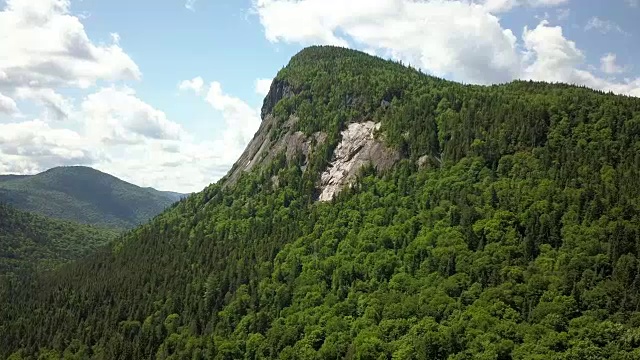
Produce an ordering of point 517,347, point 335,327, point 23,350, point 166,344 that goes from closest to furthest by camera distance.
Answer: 1. point 517,347
2. point 335,327
3. point 166,344
4. point 23,350

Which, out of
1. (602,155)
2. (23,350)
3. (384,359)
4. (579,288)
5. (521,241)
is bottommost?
(23,350)

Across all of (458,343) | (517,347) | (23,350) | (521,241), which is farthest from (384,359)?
(23,350)

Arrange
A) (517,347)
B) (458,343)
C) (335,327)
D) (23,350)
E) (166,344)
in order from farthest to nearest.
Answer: (23,350) < (166,344) < (335,327) < (458,343) < (517,347)

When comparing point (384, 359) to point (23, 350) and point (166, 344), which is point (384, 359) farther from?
point (23, 350)

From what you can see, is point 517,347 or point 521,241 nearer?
point 517,347

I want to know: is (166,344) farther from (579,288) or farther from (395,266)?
(579,288)

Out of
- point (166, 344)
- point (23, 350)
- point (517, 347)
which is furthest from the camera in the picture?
point (23, 350)

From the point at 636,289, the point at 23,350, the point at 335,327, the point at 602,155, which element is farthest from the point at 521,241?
the point at 23,350

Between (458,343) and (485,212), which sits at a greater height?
(485,212)

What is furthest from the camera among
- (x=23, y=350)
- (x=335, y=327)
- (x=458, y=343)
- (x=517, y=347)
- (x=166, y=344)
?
(x=23, y=350)
